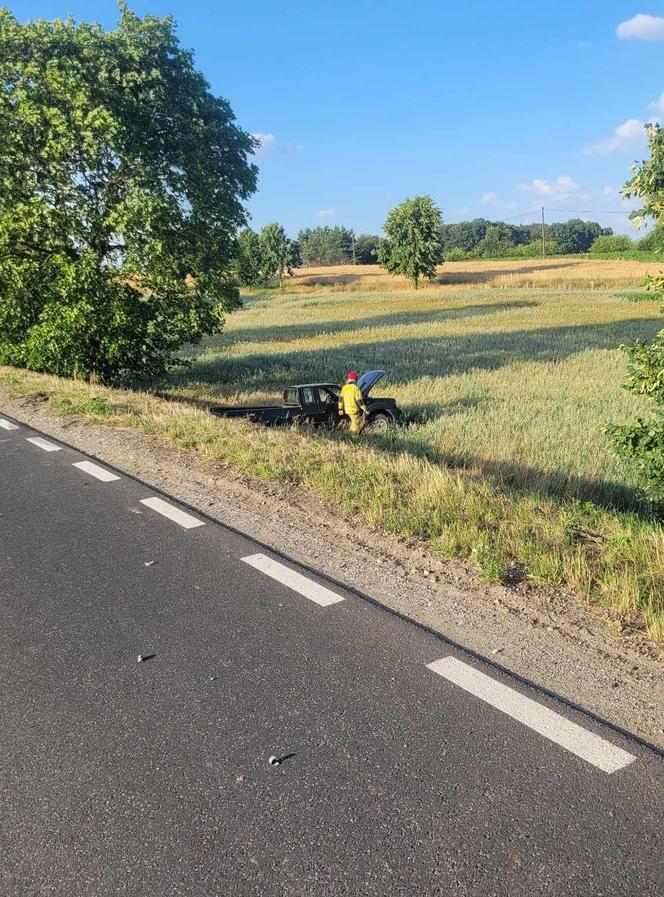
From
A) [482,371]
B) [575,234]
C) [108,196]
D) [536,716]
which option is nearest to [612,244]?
[575,234]

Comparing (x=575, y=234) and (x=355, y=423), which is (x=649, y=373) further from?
(x=575, y=234)

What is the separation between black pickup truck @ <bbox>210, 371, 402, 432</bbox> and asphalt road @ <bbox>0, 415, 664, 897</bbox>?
6912mm

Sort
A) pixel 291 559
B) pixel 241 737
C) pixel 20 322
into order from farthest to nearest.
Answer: pixel 20 322 < pixel 291 559 < pixel 241 737

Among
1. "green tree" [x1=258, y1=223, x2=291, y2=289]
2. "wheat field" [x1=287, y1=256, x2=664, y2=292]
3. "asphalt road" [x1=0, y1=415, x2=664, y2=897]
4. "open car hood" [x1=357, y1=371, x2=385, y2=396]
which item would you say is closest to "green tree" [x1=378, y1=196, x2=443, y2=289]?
"wheat field" [x1=287, y1=256, x2=664, y2=292]

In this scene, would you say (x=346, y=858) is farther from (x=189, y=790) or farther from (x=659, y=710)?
(x=659, y=710)

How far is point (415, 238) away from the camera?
2884 inches

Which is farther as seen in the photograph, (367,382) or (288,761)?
(367,382)

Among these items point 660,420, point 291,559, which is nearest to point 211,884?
point 291,559

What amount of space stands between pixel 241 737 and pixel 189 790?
1.17 ft

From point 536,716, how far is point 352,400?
8890 mm

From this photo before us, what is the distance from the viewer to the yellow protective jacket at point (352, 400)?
11.7 m

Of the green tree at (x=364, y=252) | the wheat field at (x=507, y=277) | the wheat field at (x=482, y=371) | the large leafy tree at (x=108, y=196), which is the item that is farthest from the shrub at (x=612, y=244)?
the large leafy tree at (x=108, y=196)

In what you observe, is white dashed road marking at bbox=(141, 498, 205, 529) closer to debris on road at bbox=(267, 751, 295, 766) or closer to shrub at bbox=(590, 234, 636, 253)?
debris on road at bbox=(267, 751, 295, 766)

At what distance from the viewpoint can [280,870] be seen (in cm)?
228
